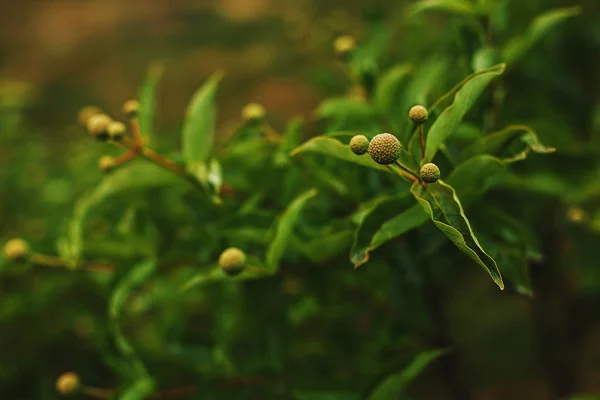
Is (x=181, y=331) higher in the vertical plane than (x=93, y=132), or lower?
lower

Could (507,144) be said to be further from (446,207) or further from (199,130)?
(199,130)

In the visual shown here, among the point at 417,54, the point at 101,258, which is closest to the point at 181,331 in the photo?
the point at 101,258

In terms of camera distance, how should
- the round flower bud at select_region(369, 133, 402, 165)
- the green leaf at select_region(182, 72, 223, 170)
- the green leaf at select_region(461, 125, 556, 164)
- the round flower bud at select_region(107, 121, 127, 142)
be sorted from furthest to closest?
the green leaf at select_region(182, 72, 223, 170)
the round flower bud at select_region(107, 121, 127, 142)
the green leaf at select_region(461, 125, 556, 164)
the round flower bud at select_region(369, 133, 402, 165)

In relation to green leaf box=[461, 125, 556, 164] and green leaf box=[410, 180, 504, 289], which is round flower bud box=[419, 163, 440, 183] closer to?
green leaf box=[410, 180, 504, 289]

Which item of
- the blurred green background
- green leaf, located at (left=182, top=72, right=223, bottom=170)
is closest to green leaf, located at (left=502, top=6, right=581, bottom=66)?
the blurred green background

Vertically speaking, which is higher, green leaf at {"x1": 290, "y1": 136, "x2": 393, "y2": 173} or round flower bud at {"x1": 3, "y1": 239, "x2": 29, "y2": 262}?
green leaf at {"x1": 290, "y1": 136, "x2": 393, "y2": 173}

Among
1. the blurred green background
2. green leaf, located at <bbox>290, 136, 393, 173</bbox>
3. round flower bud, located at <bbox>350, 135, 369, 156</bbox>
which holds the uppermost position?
round flower bud, located at <bbox>350, 135, 369, 156</bbox>

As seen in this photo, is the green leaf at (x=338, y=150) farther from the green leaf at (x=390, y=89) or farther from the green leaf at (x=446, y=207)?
the green leaf at (x=390, y=89)

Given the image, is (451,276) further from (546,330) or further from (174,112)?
(174,112)

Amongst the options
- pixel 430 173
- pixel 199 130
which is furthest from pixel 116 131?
pixel 430 173
